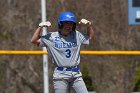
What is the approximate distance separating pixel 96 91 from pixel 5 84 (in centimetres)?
162

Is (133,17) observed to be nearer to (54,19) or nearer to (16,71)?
(54,19)

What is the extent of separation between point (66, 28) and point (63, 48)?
238mm

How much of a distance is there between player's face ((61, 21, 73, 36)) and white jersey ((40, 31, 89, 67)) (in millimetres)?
63

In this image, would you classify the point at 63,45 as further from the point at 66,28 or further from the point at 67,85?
the point at 67,85

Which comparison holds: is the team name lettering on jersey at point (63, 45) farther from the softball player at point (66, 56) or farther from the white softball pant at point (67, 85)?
the white softball pant at point (67, 85)

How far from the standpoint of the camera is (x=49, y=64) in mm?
11359

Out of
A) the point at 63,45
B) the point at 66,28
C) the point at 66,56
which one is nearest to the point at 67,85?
the point at 66,56

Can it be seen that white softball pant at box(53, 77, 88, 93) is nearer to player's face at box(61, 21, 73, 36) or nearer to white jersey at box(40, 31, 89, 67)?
white jersey at box(40, 31, 89, 67)

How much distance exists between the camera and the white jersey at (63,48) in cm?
696

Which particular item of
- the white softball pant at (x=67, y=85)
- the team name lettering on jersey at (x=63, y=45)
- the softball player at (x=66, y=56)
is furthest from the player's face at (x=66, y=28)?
the white softball pant at (x=67, y=85)

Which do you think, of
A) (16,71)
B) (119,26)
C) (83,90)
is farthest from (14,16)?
(83,90)

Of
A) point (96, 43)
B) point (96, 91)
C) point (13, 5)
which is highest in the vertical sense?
point (13, 5)

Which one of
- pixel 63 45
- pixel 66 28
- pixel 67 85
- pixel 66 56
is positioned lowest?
pixel 67 85

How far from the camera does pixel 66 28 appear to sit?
6949 mm
